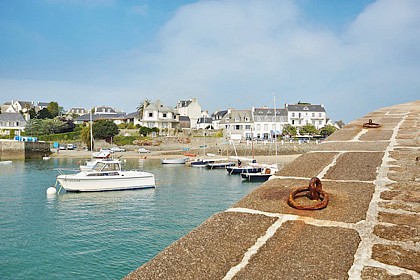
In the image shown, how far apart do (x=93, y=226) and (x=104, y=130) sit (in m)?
78.6

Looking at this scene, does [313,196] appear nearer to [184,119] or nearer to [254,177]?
[254,177]

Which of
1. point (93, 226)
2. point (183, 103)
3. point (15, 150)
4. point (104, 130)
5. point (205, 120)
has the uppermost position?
point (183, 103)

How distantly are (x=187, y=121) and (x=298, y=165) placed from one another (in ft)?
369

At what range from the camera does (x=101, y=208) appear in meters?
27.0

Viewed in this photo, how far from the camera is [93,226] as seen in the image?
21.6m

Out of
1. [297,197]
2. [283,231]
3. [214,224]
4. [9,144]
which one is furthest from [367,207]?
[9,144]

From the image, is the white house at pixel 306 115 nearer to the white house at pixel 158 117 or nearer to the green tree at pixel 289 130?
the green tree at pixel 289 130

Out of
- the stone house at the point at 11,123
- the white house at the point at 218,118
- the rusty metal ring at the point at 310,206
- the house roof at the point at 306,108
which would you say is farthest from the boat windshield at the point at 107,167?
the stone house at the point at 11,123

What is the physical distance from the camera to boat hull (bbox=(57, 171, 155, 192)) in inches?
1339

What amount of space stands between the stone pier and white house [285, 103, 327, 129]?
10622cm

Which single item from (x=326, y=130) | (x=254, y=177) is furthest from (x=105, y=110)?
(x=254, y=177)

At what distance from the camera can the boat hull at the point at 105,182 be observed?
34000 mm

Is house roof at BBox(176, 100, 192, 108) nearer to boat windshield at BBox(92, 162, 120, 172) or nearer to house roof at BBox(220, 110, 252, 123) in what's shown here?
house roof at BBox(220, 110, 252, 123)

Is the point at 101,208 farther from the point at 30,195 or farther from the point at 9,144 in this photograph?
the point at 9,144
